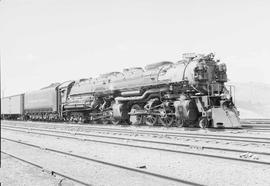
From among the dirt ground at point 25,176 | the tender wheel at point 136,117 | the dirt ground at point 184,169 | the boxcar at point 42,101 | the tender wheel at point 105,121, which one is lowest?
the dirt ground at point 25,176

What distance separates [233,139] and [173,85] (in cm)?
645

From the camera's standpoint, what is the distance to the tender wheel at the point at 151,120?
17683mm

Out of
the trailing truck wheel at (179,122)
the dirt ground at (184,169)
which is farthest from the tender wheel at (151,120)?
the dirt ground at (184,169)

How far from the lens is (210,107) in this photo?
592 inches

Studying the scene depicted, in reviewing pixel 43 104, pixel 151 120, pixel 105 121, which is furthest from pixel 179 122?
pixel 43 104

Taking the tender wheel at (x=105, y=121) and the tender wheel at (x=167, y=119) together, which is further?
the tender wheel at (x=105, y=121)

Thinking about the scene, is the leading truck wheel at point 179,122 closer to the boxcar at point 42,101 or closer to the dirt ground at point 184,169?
the dirt ground at point 184,169

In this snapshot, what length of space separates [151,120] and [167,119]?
4.21ft

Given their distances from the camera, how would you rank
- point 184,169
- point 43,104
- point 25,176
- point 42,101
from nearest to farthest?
point 25,176, point 184,169, point 43,104, point 42,101

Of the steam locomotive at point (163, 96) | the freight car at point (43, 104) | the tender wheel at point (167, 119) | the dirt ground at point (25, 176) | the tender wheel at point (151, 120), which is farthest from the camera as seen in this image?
the freight car at point (43, 104)

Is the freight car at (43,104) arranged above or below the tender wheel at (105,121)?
above

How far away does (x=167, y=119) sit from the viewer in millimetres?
17109

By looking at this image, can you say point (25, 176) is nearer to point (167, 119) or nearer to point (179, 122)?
point (179, 122)

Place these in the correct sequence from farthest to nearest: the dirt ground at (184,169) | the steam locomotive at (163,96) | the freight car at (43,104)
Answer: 1. the freight car at (43,104)
2. the steam locomotive at (163,96)
3. the dirt ground at (184,169)
